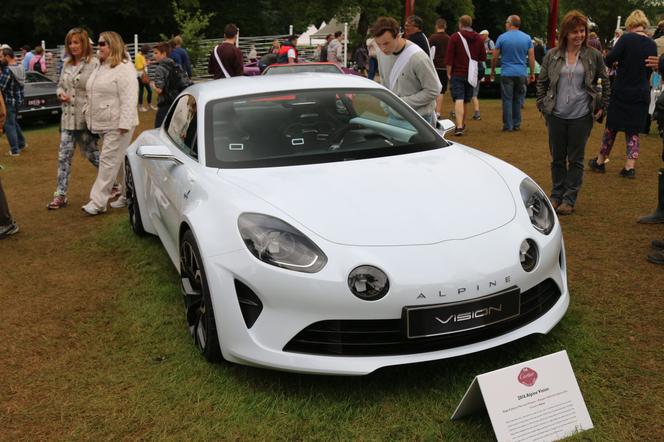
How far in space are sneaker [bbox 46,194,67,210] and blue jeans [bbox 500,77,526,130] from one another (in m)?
7.26

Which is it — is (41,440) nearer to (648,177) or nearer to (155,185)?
(155,185)

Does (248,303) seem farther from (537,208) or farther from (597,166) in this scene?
(597,166)

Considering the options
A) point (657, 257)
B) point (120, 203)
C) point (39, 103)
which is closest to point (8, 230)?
point (120, 203)

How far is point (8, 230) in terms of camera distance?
6.16 m

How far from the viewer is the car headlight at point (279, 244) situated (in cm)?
297

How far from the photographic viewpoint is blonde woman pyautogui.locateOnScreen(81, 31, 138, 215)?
6.41 m

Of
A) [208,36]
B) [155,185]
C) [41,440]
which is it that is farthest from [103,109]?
[208,36]

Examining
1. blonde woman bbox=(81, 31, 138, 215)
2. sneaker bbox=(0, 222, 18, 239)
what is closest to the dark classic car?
blonde woman bbox=(81, 31, 138, 215)

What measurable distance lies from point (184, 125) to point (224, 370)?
77.4 inches

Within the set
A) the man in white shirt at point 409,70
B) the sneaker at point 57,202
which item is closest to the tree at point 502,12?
the man in white shirt at point 409,70

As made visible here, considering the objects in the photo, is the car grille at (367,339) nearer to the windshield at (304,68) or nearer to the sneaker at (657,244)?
the sneaker at (657,244)

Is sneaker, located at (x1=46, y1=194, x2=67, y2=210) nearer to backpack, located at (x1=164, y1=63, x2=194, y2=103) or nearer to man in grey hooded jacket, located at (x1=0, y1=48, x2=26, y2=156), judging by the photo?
backpack, located at (x1=164, y1=63, x2=194, y2=103)

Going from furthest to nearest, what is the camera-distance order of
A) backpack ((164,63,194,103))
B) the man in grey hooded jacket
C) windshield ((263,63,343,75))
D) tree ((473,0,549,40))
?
tree ((473,0,549,40))
windshield ((263,63,343,75))
the man in grey hooded jacket
backpack ((164,63,194,103))

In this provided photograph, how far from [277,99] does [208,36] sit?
4256cm
